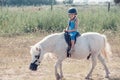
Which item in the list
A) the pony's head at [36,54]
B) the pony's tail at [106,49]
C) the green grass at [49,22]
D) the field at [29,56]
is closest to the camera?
the pony's head at [36,54]

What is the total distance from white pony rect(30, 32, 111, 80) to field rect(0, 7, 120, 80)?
1.99 feet

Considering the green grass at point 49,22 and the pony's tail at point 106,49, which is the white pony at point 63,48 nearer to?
the pony's tail at point 106,49

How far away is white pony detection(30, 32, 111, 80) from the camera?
21.3 ft

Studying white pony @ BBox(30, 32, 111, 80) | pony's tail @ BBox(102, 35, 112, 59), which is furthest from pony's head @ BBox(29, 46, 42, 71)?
pony's tail @ BBox(102, 35, 112, 59)

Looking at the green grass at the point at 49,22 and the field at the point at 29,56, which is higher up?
the green grass at the point at 49,22

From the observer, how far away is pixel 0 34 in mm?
15188

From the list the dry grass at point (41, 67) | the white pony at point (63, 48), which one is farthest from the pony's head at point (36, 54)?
the dry grass at point (41, 67)

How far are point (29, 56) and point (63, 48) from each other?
337 centimetres

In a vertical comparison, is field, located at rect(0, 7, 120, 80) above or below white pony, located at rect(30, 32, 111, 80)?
below

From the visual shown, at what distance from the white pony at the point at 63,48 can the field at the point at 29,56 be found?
0.61m

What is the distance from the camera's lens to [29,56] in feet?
33.0

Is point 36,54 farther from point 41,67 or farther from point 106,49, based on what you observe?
point 41,67

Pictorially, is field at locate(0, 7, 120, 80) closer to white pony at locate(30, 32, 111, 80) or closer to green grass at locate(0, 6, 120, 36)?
green grass at locate(0, 6, 120, 36)

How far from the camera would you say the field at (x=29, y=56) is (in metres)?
7.68
